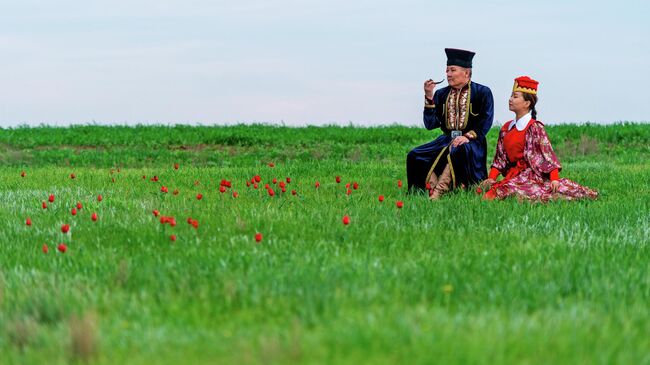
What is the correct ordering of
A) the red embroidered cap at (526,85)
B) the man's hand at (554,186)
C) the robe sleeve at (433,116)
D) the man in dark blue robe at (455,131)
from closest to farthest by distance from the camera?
1. the red embroidered cap at (526,85)
2. the man's hand at (554,186)
3. the man in dark blue robe at (455,131)
4. the robe sleeve at (433,116)

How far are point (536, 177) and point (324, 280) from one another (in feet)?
23.2

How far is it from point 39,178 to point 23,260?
936 centimetres

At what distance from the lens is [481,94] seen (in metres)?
12.7

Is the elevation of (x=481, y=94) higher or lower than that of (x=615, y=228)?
higher

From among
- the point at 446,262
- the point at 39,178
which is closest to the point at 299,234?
the point at 446,262

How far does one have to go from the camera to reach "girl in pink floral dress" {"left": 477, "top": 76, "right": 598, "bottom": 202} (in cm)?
1209

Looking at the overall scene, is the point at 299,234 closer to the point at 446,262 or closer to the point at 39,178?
the point at 446,262

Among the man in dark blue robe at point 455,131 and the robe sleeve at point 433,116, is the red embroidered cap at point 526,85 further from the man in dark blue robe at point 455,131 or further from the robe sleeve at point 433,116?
the robe sleeve at point 433,116

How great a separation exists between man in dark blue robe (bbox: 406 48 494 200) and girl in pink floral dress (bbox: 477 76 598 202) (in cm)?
38

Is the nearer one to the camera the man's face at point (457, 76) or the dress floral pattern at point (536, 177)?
the dress floral pattern at point (536, 177)

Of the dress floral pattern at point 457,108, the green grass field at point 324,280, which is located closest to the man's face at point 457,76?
the dress floral pattern at point 457,108

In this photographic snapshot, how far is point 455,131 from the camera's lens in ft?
42.5

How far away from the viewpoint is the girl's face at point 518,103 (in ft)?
39.7

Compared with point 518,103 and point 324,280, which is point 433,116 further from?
point 324,280
